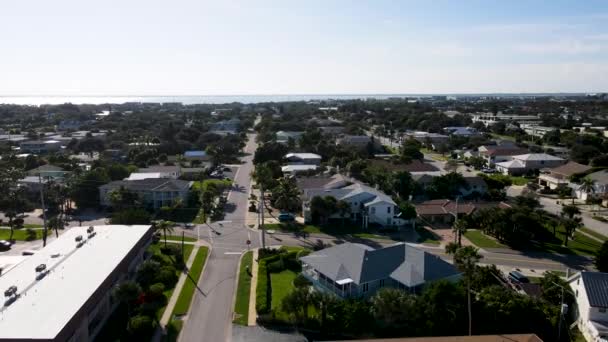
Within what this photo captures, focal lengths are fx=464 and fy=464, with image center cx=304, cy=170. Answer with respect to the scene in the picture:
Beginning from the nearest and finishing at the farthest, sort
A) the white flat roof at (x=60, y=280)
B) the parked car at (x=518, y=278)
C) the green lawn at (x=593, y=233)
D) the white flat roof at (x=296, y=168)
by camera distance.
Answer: the white flat roof at (x=60, y=280)
the parked car at (x=518, y=278)
the green lawn at (x=593, y=233)
the white flat roof at (x=296, y=168)

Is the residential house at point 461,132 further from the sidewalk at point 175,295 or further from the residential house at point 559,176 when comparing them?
the sidewalk at point 175,295

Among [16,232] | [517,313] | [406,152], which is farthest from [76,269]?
[406,152]

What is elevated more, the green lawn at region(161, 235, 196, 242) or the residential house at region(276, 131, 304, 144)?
the residential house at region(276, 131, 304, 144)

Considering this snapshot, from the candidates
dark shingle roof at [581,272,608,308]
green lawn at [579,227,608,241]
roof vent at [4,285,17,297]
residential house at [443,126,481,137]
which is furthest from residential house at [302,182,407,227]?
residential house at [443,126,481,137]

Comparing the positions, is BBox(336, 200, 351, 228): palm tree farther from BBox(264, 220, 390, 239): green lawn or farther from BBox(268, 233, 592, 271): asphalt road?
BBox(268, 233, 592, 271): asphalt road

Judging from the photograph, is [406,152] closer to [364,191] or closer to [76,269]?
[364,191]

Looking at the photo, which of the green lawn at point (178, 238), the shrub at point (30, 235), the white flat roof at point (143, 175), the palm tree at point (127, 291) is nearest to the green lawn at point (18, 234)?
the shrub at point (30, 235)
